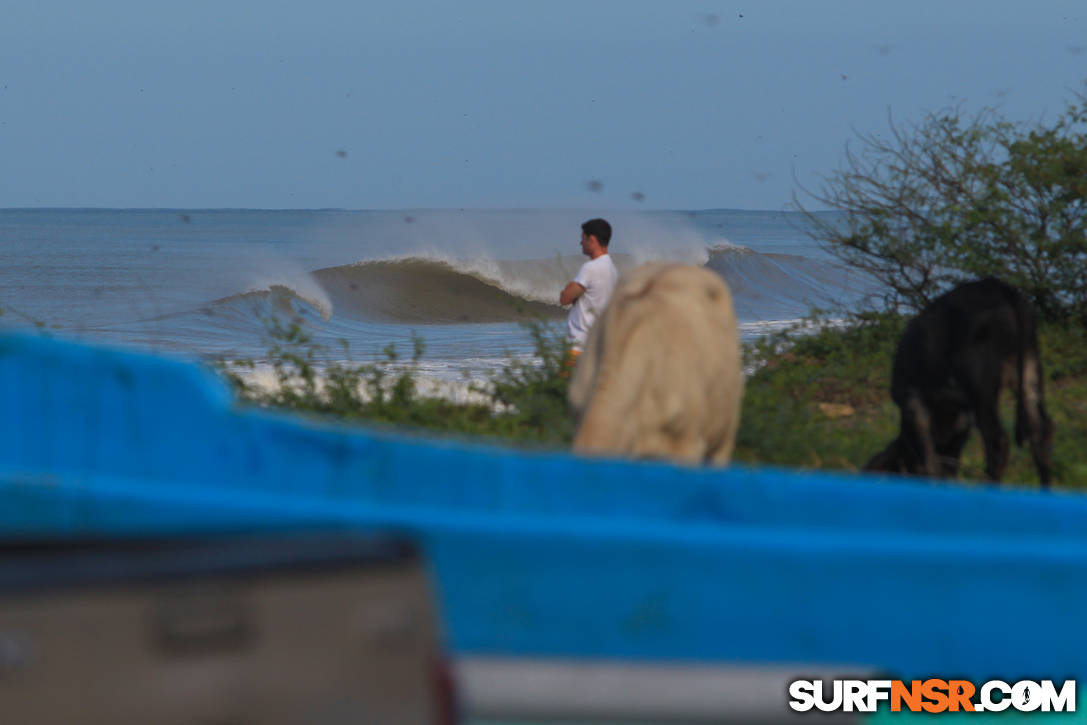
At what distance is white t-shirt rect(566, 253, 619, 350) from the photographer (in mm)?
9398

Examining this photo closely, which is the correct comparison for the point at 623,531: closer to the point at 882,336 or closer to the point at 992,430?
the point at 992,430

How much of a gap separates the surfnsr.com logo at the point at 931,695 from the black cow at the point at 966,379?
2672 millimetres

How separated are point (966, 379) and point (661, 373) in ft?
6.15

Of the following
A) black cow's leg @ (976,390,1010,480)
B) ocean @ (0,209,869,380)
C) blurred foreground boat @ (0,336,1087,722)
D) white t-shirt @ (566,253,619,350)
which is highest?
ocean @ (0,209,869,380)

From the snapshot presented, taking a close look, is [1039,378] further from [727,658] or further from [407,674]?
[407,674]

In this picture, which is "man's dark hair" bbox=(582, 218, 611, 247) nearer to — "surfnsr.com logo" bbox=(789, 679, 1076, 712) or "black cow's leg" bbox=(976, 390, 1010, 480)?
"black cow's leg" bbox=(976, 390, 1010, 480)

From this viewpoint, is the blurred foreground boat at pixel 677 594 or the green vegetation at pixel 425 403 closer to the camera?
the blurred foreground boat at pixel 677 594

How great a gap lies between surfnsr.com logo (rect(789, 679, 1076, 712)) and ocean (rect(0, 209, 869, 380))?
9.99 m

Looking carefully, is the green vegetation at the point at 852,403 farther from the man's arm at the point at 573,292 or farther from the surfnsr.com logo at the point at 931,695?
the surfnsr.com logo at the point at 931,695

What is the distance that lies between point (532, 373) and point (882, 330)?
4.01 meters

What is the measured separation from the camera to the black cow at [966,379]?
18.7 feet

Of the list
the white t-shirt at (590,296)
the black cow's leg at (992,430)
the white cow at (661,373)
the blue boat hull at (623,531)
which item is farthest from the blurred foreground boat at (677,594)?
the white t-shirt at (590,296)

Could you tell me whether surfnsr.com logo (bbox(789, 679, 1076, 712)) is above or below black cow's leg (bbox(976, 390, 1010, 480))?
below

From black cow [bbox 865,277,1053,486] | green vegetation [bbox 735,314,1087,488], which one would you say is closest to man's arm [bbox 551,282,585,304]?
green vegetation [bbox 735,314,1087,488]
